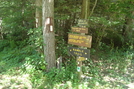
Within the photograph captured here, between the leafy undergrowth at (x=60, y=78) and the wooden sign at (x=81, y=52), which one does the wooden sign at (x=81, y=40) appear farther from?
the leafy undergrowth at (x=60, y=78)

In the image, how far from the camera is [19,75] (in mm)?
4355

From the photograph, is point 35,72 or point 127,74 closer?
point 35,72

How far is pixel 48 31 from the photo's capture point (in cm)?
421

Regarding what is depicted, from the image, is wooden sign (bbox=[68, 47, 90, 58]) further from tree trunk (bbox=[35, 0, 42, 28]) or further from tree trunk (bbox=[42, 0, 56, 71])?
tree trunk (bbox=[35, 0, 42, 28])

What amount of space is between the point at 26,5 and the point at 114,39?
7509 mm

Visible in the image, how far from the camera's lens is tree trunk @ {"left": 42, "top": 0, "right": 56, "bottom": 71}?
409 centimetres

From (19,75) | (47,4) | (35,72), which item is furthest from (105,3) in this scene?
(19,75)

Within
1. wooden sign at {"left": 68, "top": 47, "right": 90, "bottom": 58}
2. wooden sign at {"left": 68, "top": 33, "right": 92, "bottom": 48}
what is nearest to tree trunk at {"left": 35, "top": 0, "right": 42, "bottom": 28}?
wooden sign at {"left": 68, "top": 33, "right": 92, "bottom": 48}

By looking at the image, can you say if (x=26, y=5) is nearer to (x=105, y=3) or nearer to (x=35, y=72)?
(x=35, y=72)

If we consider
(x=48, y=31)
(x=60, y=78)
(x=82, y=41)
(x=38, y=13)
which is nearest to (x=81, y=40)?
(x=82, y=41)

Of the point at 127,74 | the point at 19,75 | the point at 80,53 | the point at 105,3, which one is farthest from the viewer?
the point at 105,3

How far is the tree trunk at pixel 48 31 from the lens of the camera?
409 cm

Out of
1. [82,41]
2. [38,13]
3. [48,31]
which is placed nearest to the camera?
[82,41]

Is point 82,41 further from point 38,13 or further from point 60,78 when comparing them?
point 38,13
